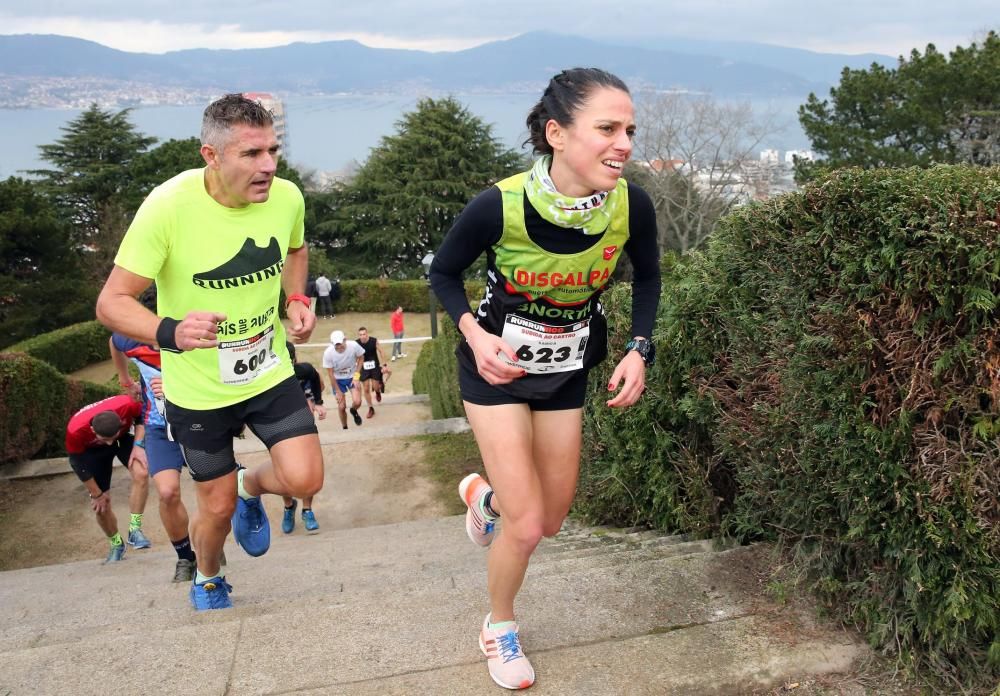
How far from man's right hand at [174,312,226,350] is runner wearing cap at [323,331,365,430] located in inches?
394

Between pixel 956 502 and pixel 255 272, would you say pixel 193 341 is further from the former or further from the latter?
pixel 956 502

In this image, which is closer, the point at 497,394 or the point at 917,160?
the point at 497,394

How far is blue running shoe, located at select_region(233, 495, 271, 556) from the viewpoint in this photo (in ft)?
15.6

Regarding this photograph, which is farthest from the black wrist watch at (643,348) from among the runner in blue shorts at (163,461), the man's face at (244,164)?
the runner in blue shorts at (163,461)

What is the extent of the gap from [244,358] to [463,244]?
1.50 metres

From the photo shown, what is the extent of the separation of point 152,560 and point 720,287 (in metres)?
5.34

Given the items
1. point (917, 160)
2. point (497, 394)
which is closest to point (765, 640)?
point (497, 394)

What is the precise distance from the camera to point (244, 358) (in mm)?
4070

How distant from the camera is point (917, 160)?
32.1 m

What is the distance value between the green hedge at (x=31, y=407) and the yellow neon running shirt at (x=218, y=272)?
7.73m

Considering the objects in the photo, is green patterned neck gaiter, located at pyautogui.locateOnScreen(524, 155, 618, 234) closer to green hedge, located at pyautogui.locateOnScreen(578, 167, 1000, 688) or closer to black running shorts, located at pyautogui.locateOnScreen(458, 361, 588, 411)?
black running shorts, located at pyautogui.locateOnScreen(458, 361, 588, 411)

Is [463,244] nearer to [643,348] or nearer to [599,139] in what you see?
[599,139]

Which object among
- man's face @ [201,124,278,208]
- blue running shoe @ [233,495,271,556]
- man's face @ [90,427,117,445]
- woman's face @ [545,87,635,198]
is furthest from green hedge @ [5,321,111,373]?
woman's face @ [545,87,635,198]

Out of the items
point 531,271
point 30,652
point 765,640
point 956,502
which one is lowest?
point 30,652
